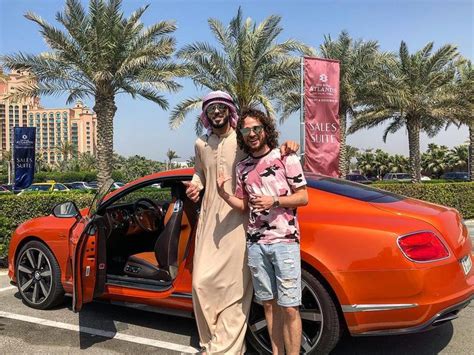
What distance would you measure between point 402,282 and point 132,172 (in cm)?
8839

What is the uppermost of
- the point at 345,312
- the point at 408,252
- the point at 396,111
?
the point at 396,111

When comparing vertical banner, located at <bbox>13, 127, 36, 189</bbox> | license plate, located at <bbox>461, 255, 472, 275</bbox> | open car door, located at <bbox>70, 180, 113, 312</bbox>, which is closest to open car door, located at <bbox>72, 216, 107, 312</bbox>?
open car door, located at <bbox>70, 180, 113, 312</bbox>

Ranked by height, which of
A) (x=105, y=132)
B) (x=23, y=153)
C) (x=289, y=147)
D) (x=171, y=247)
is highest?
(x=105, y=132)

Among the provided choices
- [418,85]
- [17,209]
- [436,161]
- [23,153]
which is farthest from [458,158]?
[17,209]

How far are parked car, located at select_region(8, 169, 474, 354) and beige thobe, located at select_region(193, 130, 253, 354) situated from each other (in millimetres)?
221

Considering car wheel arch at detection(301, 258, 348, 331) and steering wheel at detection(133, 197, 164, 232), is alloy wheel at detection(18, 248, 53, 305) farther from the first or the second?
car wheel arch at detection(301, 258, 348, 331)

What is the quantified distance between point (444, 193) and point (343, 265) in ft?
39.3

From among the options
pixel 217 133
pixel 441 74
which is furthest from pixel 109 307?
pixel 441 74

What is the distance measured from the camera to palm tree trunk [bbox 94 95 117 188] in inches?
635

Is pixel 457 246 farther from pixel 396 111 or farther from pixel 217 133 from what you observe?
pixel 396 111

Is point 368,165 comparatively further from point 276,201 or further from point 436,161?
point 276,201

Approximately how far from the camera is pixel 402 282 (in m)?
2.87

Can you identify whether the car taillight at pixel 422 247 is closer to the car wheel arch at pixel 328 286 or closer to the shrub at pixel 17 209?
the car wheel arch at pixel 328 286

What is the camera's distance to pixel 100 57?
49.6 feet
